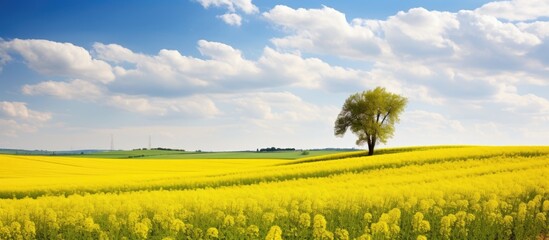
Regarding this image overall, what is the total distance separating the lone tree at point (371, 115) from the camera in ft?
199

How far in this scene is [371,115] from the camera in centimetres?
6131

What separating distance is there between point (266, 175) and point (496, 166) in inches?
519

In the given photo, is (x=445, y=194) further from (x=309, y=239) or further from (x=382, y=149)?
(x=382, y=149)

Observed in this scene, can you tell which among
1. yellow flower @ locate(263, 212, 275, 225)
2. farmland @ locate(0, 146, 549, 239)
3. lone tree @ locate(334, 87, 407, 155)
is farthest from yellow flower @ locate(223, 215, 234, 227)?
lone tree @ locate(334, 87, 407, 155)

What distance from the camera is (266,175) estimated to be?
3039cm

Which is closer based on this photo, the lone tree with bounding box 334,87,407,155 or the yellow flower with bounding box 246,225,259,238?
the yellow flower with bounding box 246,225,259,238

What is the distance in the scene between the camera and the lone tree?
6066cm

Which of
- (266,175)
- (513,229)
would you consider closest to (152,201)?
(513,229)

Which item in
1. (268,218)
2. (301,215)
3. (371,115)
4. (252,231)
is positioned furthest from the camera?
(371,115)

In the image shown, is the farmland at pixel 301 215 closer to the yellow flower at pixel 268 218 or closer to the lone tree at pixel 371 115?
the yellow flower at pixel 268 218

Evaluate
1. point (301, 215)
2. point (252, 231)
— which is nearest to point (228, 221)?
point (252, 231)

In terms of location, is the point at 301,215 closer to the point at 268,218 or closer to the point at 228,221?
the point at 268,218

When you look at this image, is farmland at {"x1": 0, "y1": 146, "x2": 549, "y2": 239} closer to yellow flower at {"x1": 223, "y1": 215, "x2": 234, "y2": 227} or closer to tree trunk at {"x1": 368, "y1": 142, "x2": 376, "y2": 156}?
yellow flower at {"x1": 223, "y1": 215, "x2": 234, "y2": 227}

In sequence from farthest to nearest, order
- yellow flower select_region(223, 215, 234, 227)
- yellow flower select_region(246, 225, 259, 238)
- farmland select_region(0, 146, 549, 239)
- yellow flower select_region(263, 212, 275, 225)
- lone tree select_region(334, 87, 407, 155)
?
lone tree select_region(334, 87, 407, 155), yellow flower select_region(263, 212, 275, 225), farmland select_region(0, 146, 549, 239), yellow flower select_region(223, 215, 234, 227), yellow flower select_region(246, 225, 259, 238)
